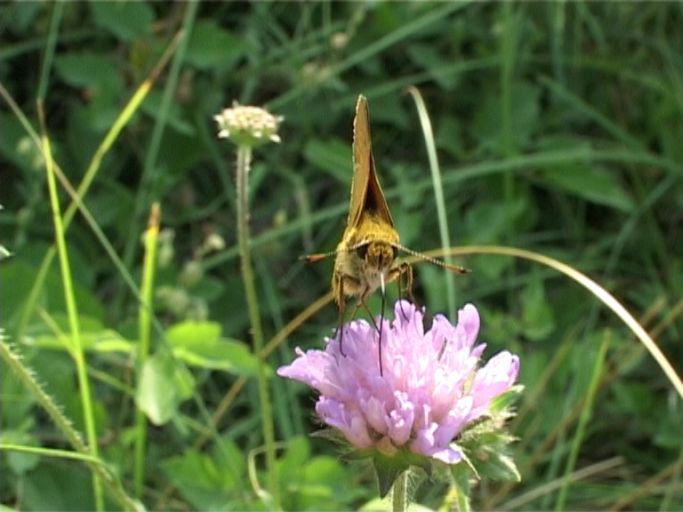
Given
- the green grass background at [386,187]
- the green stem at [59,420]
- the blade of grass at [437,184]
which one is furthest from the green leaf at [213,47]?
the green stem at [59,420]

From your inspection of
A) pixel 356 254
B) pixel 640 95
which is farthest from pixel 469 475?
pixel 640 95

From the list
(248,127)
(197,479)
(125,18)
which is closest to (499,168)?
(125,18)

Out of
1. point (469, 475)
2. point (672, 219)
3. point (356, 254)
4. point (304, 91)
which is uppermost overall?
point (304, 91)

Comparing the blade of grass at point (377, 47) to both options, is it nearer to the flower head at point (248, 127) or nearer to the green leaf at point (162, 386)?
the green leaf at point (162, 386)

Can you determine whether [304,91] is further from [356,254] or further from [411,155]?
[356,254]

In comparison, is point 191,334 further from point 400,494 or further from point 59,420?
point 400,494

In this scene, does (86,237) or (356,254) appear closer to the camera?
(356,254)

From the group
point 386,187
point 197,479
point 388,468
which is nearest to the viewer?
point 388,468
